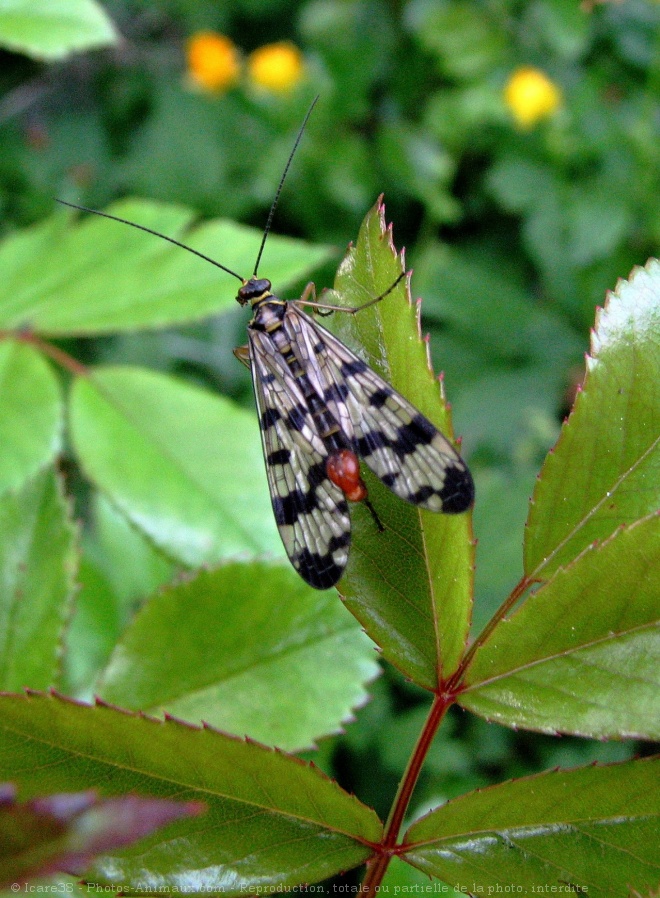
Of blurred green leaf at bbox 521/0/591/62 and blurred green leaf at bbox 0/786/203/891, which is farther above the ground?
blurred green leaf at bbox 521/0/591/62

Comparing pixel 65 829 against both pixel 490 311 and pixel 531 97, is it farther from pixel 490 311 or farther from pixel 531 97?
pixel 490 311

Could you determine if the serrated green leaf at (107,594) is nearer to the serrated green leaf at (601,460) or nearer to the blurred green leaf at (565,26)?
the serrated green leaf at (601,460)

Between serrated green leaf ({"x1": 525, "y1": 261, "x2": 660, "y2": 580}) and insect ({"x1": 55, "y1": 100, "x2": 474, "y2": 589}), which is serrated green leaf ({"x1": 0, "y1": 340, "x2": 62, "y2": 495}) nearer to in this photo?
insect ({"x1": 55, "y1": 100, "x2": 474, "y2": 589})

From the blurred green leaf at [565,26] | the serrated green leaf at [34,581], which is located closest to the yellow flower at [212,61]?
the blurred green leaf at [565,26]

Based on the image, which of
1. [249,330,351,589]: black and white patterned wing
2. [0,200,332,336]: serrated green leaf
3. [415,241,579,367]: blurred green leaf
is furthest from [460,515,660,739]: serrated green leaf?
[415,241,579,367]: blurred green leaf

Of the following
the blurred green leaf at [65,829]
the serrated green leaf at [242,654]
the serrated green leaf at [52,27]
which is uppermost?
the serrated green leaf at [52,27]
